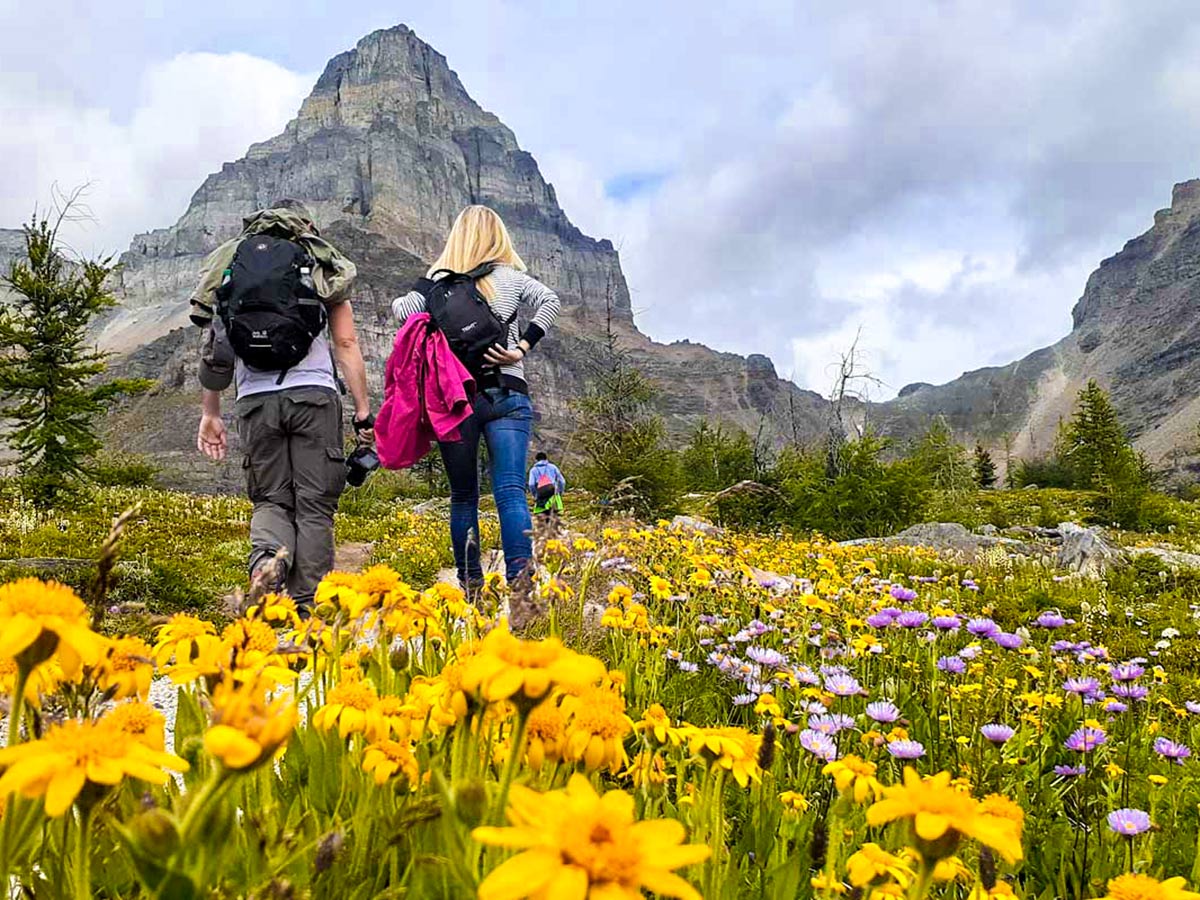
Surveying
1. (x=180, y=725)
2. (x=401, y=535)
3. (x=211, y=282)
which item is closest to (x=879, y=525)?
(x=401, y=535)

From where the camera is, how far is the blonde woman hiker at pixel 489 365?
463 cm

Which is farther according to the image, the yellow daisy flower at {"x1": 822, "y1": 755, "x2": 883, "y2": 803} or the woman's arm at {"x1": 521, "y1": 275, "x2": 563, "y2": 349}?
the woman's arm at {"x1": 521, "y1": 275, "x2": 563, "y2": 349}

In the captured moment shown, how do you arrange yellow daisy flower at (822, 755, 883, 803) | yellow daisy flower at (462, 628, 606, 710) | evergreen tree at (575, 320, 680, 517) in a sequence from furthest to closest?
evergreen tree at (575, 320, 680, 517), yellow daisy flower at (822, 755, 883, 803), yellow daisy flower at (462, 628, 606, 710)

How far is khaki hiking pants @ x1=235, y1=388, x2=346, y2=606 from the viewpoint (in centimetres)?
417

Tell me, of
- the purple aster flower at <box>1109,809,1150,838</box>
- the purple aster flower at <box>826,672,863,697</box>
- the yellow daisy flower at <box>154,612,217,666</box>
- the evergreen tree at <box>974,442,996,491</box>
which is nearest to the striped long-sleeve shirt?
the purple aster flower at <box>826,672,863,697</box>

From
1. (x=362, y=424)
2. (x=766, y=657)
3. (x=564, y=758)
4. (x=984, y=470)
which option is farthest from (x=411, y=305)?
(x=984, y=470)

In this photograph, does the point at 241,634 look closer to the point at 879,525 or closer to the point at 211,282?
the point at 211,282

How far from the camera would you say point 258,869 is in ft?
3.90

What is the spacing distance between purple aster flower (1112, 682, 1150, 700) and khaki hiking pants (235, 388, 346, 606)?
12.6 ft

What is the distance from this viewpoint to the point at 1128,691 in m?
2.68

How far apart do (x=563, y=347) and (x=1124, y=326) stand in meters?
129

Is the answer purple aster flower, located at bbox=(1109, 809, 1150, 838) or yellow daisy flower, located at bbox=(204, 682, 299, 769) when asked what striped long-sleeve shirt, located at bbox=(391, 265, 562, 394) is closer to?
purple aster flower, located at bbox=(1109, 809, 1150, 838)

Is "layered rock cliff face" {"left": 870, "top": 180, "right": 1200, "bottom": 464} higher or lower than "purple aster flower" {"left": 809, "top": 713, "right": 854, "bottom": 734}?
higher

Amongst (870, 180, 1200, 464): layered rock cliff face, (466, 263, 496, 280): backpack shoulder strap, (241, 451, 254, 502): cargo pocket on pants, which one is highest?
(870, 180, 1200, 464): layered rock cliff face
